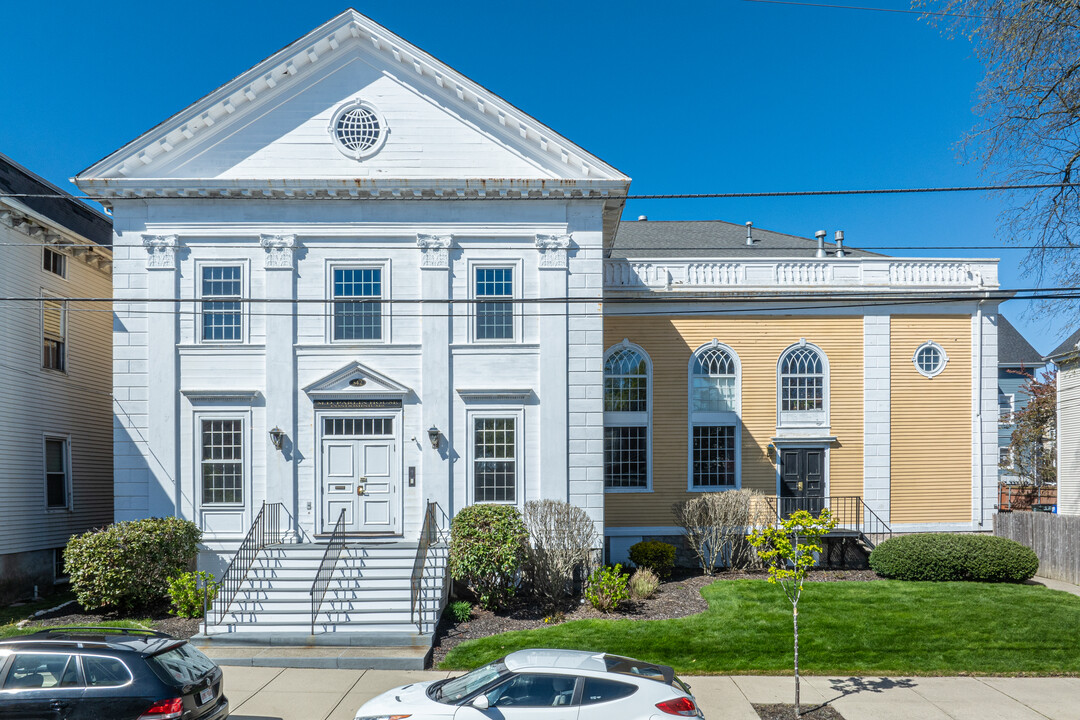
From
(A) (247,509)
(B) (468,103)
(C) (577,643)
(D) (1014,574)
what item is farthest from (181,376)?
(D) (1014,574)

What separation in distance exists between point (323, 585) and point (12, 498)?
8.40 meters

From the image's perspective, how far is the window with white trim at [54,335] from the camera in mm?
17500

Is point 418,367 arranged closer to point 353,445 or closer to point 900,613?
point 353,445

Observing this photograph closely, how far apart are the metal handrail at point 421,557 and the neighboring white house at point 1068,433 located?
17.5m

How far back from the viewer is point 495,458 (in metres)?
15.9

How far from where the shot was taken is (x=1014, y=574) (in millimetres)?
16172

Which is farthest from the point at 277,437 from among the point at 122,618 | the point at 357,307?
the point at 122,618

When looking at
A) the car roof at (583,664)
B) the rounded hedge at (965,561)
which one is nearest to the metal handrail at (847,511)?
the rounded hedge at (965,561)

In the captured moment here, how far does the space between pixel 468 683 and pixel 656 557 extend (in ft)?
33.9

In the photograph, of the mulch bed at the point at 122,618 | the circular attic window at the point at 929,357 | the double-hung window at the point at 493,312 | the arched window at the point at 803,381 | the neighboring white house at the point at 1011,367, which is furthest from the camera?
the neighboring white house at the point at 1011,367

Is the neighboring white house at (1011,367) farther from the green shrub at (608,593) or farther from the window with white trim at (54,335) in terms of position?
the window with white trim at (54,335)

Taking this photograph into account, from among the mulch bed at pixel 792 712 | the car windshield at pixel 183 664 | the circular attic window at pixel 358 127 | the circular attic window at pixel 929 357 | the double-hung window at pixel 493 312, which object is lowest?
the mulch bed at pixel 792 712

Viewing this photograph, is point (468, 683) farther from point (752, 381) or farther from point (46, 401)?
point (46, 401)

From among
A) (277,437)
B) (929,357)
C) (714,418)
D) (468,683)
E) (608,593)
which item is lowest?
(608,593)
